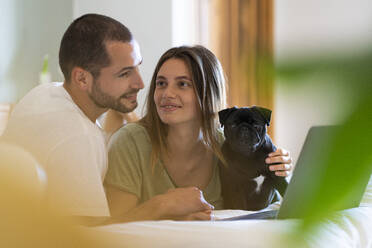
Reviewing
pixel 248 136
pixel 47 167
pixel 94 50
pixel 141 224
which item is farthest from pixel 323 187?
pixel 94 50

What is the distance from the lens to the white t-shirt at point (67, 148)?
96 centimetres

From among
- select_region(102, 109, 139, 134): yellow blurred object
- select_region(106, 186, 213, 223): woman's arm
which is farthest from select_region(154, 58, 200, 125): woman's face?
select_region(102, 109, 139, 134): yellow blurred object

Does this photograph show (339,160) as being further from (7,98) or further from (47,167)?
(7,98)

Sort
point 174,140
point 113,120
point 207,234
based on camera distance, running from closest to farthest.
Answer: point 207,234, point 174,140, point 113,120

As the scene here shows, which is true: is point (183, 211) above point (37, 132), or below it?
below

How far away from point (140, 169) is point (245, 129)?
0.40 metres

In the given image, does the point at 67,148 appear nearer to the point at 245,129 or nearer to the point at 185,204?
the point at 185,204

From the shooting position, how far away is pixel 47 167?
95 cm

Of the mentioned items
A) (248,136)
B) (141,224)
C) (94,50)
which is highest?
(94,50)

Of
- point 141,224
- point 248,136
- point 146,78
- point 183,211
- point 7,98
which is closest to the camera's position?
point 141,224

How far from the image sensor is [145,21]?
352 centimetres

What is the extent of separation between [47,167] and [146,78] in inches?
102

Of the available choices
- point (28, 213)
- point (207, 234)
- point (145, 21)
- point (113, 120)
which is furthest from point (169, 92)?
point (145, 21)

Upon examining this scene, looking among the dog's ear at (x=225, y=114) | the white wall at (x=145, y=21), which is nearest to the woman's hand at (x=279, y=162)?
the dog's ear at (x=225, y=114)
